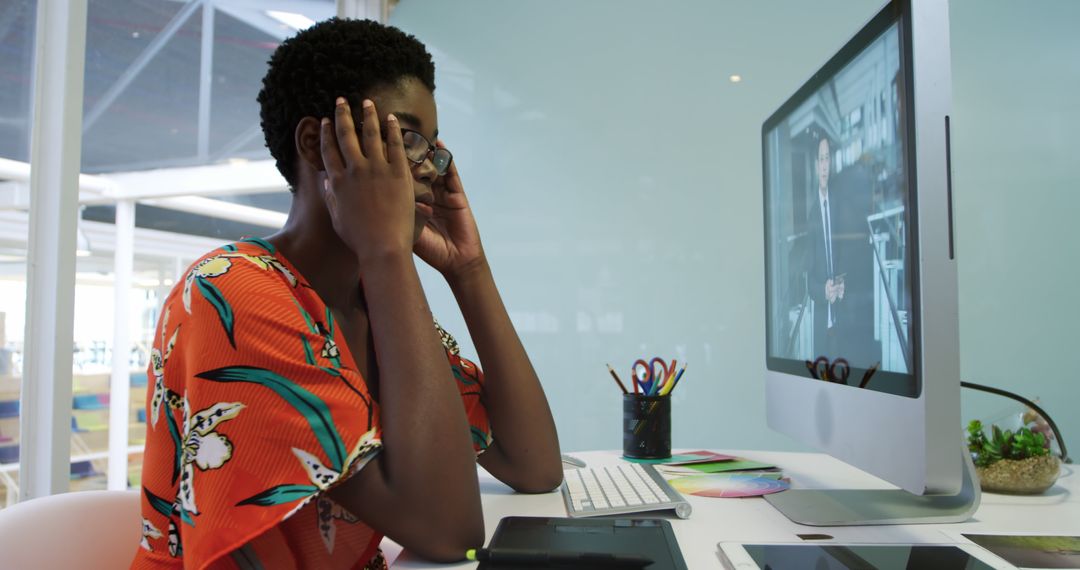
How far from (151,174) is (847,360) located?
2.30 meters

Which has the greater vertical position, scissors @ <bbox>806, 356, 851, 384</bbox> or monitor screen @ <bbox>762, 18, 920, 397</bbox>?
monitor screen @ <bbox>762, 18, 920, 397</bbox>

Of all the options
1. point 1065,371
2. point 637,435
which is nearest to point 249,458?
point 637,435

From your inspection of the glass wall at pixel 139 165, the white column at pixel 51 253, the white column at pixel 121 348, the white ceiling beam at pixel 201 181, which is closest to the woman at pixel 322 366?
the white column at pixel 51 253

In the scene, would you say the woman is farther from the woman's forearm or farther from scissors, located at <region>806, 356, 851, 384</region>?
scissors, located at <region>806, 356, 851, 384</region>

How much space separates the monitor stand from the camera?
856mm

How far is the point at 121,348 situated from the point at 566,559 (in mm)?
2274

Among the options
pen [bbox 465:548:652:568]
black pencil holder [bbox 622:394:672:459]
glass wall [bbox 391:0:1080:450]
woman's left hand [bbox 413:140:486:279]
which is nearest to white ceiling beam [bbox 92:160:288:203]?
glass wall [bbox 391:0:1080:450]

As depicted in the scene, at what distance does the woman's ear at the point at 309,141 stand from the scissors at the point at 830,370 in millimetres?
686

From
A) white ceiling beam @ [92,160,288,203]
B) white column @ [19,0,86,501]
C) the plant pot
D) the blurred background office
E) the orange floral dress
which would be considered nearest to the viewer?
the orange floral dress

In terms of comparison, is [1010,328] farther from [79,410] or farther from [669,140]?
[79,410]

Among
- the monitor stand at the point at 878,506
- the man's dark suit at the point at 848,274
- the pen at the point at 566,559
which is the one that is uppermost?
the man's dark suit at the point at 848,274

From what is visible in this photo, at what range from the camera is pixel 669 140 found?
216 centimetres

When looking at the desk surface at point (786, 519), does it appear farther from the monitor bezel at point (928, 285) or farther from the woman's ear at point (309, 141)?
the woman's ear at point (309, 141)

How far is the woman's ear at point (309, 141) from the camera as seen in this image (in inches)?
33.5
